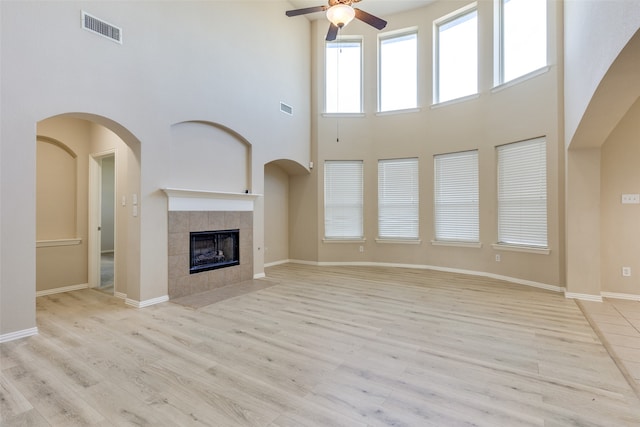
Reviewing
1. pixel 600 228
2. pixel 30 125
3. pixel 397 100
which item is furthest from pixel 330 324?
pixel 397 100

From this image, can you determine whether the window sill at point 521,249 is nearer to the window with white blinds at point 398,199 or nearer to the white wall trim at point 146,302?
the window with white blinds at point 398,199

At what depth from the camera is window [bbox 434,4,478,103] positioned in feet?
19.4

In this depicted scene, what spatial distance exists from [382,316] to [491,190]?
3479mm

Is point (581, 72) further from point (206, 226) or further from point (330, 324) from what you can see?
point (206, 226)

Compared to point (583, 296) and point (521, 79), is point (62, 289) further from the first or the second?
point (521, 79)

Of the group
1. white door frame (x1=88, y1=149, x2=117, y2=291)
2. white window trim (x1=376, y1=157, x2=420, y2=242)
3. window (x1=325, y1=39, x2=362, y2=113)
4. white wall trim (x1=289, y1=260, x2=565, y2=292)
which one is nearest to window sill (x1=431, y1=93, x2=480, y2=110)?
white window trim (x1=376, y1=157, x2=420, y2=242)

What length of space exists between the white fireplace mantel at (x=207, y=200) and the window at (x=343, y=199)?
78.6 inches

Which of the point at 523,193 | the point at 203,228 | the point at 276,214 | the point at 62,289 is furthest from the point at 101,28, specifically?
the point at 523,193

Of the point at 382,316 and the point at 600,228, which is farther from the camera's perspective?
the point at 600,228

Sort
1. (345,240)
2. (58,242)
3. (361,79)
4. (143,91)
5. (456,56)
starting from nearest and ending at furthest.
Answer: (143,91)
(58,242)
(456,56)
(345,240)
(361,79)

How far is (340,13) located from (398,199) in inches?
160

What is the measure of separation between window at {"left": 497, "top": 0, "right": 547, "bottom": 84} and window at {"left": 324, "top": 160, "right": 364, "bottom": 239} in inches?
128

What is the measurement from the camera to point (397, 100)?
683 centimetres

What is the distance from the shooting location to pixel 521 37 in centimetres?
519
